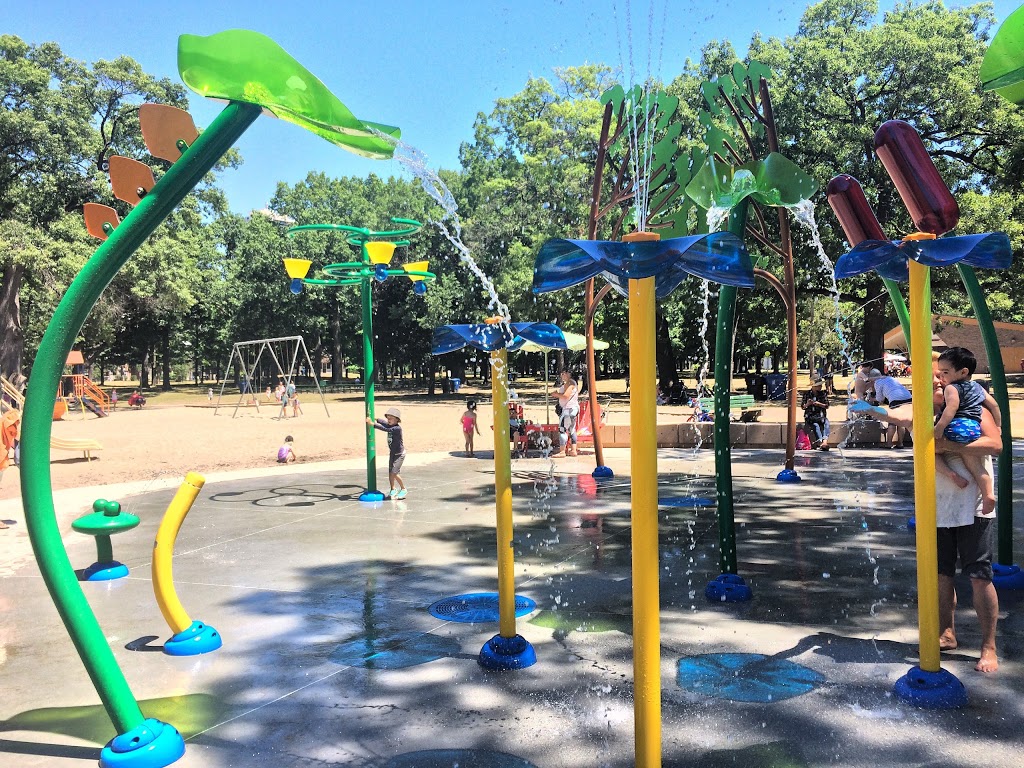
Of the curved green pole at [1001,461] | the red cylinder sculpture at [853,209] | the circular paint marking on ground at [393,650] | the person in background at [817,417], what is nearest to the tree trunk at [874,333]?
the person in background at [817,417]

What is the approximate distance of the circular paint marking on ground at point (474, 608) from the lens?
520cm

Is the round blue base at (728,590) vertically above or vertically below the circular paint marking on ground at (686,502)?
above

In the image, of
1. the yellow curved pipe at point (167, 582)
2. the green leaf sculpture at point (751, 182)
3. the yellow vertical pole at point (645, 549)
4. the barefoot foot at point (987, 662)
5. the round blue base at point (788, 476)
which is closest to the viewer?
the yellow vertical pole at point (645, 549)

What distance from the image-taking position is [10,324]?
104ft

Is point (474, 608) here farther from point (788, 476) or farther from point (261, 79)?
point (788, 476)

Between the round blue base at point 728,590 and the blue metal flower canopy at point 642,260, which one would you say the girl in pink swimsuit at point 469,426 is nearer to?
the round blue base at point 728,590

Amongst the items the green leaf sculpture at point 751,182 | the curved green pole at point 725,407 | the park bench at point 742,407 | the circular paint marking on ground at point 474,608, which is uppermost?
the green leaf sculpture at point 751,182

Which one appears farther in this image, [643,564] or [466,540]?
[466,540]

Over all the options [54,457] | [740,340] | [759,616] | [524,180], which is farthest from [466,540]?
[740,340]

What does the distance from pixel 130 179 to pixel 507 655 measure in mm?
3057

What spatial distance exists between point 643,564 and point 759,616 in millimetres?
2587

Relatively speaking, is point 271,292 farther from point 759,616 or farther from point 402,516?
point 759,616

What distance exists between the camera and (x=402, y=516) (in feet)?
29.1

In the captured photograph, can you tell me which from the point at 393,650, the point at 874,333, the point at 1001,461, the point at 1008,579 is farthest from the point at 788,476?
the point at 874,333
